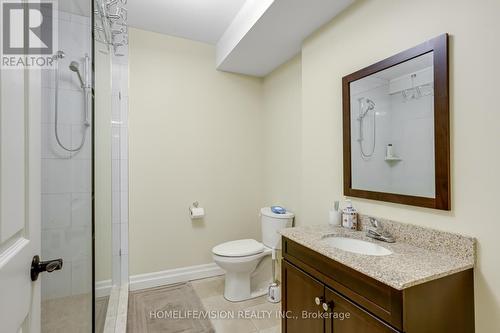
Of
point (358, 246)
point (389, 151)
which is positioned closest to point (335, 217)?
point (358, 246)

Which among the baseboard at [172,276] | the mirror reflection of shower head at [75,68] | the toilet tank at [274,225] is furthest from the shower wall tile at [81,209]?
the toilet tank at [274,225]

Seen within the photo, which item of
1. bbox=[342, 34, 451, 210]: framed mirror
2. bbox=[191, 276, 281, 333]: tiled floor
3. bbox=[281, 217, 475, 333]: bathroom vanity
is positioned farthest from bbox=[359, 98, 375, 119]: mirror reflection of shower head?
bbox=[191, 276, 281, 333]: tiled floor

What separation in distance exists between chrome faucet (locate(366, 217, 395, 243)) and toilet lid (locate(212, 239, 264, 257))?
3.40 feet

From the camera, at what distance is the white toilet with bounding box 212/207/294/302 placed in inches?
82.3

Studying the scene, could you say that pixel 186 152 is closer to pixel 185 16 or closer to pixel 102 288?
pixel 185 16

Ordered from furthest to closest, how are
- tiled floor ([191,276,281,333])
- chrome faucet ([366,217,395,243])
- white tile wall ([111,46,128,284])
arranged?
white tile wall ([111,46,128,284]) < tiled floor ([191,276,281,333]) < chrome faucet ([366,217,395,243])

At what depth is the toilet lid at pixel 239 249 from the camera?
2.10m

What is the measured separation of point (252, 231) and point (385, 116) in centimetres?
195

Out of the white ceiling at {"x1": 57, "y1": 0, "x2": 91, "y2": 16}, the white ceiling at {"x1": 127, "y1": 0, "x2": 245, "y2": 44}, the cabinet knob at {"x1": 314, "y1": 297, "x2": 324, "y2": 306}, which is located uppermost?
the white ceiling at {"x1": 127, "y1": 0, "x2": 245, "y2": 44}

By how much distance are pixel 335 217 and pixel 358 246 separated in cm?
27

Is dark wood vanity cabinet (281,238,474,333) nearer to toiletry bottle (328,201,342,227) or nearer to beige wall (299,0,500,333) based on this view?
beige wall (299,0,500,333)

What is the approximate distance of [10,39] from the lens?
0.63 meters

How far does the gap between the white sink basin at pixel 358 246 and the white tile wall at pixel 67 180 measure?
48.6 inches

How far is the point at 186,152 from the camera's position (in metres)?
2.58
